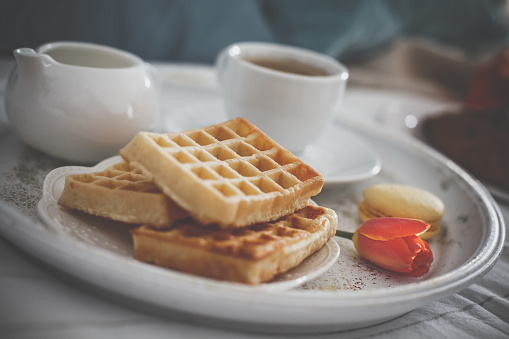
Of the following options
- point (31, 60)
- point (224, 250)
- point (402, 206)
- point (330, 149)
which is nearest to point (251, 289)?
point (224, 250)

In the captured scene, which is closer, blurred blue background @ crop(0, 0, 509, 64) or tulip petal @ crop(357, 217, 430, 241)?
tulip petal @ crop(357, 217, 430, 241)

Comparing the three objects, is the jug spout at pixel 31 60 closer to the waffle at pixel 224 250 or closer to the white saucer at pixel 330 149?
the white saucer at pixel 330 149

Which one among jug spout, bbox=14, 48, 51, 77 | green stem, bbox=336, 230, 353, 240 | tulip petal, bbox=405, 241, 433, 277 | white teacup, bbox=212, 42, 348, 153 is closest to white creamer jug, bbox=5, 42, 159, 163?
jug spout, bbox=14, 48, 51, 77

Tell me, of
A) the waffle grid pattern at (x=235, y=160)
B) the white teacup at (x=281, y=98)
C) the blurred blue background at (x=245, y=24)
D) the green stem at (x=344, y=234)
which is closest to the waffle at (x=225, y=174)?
the waffle grid pattern at (x=235, y=160)

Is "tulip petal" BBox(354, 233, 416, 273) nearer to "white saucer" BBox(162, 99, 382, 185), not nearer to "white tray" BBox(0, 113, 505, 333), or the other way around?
"white tray" BBox(0, 113, 505, 333)

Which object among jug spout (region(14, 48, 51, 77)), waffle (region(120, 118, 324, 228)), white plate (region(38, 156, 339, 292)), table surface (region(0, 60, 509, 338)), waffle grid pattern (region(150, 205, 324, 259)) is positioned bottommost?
table surface (region(0, 60, 509, 338))

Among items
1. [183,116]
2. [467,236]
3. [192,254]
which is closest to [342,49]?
[183,116]

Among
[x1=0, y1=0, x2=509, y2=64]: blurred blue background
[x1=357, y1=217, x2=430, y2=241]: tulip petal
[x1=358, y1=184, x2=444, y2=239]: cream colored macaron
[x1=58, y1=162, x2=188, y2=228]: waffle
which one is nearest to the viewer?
[x1=58, y1=162, x2=188, y2=228]: waffle

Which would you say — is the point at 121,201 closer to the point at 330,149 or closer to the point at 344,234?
the point at 344,234
